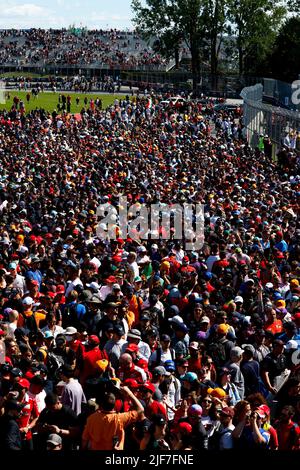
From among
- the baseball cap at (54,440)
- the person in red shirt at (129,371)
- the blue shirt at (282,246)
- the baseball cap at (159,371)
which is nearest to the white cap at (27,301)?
the person in red shirt at (129,371)

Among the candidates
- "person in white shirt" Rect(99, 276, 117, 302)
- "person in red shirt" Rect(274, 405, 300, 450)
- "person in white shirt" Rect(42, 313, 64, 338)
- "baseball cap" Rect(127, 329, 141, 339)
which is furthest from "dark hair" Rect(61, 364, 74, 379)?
"person in white shirt" Rect(99, 276, 117, 302)

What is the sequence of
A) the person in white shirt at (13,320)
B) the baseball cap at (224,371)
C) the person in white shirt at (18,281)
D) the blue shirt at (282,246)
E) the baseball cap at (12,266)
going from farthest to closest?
the blue shirt at (282,246) → the baseball cap at (12,266) → the person in white shirt at (18,281) → the person in white shirt at (13,320) → the baseball cap at (224,371)

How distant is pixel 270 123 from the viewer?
34.1 meters

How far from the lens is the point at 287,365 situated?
9797 millimetres

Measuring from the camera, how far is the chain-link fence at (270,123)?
31.0m

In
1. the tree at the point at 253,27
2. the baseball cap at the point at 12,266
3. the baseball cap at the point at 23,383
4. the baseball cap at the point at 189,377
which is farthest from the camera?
the tree at the point at 253,27

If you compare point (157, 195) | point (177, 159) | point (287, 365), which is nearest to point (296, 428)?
point (287, 365)

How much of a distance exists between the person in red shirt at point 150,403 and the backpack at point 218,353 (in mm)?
1571

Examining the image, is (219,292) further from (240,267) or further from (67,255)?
(67,255)

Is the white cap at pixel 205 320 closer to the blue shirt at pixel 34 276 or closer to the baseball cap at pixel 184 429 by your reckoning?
the baseball cap at pixel 184 429

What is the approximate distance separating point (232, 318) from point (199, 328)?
0.55 m

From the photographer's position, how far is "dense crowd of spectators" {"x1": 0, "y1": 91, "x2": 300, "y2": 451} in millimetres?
7570

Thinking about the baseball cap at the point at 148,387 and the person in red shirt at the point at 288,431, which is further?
the baseball cap at the point at 148,387

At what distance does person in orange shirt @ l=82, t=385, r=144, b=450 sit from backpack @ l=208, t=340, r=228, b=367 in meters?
2.52
